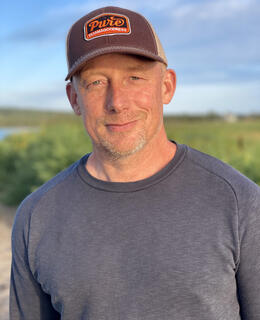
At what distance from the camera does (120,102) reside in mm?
1778

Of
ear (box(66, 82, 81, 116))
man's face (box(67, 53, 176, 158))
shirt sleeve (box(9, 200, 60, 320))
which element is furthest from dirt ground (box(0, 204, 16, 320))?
man's face (box(67, 53, 176, 158))

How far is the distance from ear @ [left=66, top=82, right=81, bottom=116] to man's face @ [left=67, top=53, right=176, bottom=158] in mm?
150

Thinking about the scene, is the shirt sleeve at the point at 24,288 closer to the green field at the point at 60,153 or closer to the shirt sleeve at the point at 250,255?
the shirt sleeve at the point at 250,255

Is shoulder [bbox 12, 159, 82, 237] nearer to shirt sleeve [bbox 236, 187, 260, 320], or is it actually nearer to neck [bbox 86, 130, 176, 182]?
neck [bbox 86, 130, 176, 182]

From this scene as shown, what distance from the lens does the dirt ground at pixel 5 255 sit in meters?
4.67

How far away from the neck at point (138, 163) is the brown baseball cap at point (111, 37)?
15.2 inches

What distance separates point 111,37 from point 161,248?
2.94 ft

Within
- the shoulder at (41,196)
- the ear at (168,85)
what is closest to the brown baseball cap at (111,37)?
the ear at (168,85)

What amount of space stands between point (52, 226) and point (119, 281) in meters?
0.40

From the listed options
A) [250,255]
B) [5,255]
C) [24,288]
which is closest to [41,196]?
[24,288]

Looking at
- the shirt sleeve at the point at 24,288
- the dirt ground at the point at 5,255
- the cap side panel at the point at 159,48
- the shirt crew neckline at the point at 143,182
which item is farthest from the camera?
the dirt ground at the point at 5,255

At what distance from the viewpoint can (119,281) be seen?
5.52 feet

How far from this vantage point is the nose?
1.77 m

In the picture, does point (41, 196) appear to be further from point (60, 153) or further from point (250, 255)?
point (60, 153)
